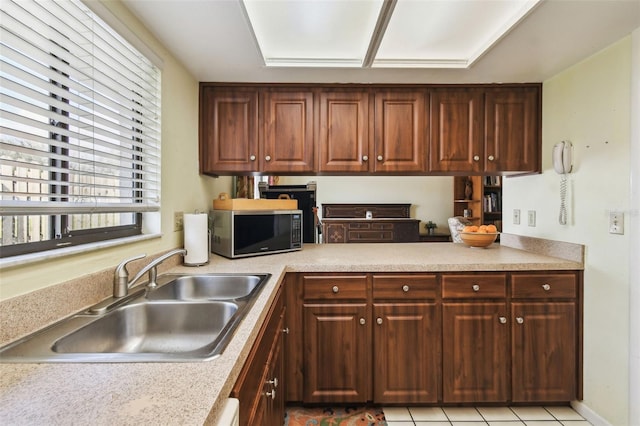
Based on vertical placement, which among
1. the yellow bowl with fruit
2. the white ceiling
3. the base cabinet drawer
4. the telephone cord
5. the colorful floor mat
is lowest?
the colorful floor mat

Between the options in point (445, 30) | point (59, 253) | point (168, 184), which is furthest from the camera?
point (168, 184)

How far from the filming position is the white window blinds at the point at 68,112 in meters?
0.85

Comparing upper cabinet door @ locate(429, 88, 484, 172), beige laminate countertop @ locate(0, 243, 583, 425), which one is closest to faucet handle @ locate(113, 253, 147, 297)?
beige laminate countertop @ locate(0, 243, 583, 425)

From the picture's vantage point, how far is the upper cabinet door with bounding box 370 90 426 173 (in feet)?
6.95

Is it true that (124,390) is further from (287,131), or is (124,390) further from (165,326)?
(287,131)

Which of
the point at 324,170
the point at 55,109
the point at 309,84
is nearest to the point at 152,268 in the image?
the point at 55,109

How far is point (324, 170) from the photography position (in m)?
2.14

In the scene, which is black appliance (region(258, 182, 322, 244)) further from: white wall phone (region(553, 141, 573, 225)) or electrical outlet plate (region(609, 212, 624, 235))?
electrical outlet plate (region(609, 212, 624, 235))

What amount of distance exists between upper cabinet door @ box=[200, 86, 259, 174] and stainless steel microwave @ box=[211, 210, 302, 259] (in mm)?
353

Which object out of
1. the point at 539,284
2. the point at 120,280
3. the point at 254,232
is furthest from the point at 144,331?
the point at 539,284

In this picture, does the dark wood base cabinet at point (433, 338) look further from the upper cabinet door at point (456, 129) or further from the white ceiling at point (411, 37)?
the white ceiling at point (411, 37)

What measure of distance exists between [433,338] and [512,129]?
1.48m

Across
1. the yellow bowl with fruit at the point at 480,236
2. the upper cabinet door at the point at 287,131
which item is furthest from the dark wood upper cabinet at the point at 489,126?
the upper cabinet door at the point at 287,131

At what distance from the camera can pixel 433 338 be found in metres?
1.79
